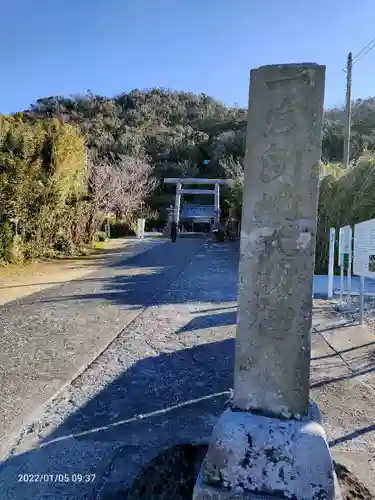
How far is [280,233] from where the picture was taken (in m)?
1.85

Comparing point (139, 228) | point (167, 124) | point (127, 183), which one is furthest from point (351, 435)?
point (167, 124)

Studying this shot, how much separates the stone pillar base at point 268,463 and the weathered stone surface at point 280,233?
0.10 m

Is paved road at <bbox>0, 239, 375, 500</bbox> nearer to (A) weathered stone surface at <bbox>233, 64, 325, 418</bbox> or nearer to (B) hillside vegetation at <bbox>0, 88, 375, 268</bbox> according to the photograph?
(A) weathered stone surface at <bbox>233, 64, 325, 418</bbox>

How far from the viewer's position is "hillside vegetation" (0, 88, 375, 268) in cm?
1130

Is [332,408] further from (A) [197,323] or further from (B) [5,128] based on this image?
(B) [5,128]

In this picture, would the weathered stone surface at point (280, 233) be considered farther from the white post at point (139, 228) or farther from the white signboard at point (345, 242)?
the white post at point (139, 228)

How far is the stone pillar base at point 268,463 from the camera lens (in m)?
1.69

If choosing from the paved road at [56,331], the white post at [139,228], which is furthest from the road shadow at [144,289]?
the white post at [139,228]

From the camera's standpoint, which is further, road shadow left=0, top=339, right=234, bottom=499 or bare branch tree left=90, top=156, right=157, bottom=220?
bare branch tree left=90, top=156, right=157, bottom=220

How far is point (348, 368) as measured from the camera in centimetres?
395

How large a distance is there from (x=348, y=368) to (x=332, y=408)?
961 mm

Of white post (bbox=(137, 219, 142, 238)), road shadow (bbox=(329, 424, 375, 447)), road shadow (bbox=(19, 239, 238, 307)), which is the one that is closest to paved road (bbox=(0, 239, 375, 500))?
road shadow (bbox=(329, 424, 375, 447))

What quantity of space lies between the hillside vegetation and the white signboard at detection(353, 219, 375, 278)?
14.7 feet

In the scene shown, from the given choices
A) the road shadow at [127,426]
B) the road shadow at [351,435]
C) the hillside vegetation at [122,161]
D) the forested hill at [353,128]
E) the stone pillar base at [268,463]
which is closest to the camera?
the stone pillar base at [268,463]
